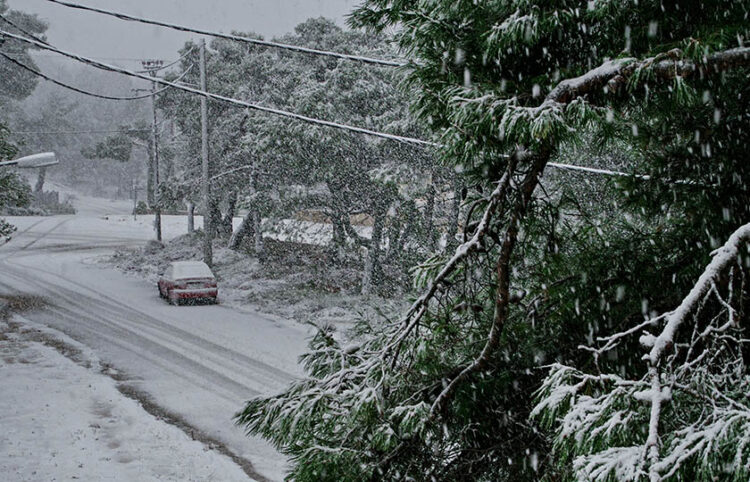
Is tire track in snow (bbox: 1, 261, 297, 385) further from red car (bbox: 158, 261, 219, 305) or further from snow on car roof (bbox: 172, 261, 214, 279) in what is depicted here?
snow on car roof (bbox: 172, 261, 214, 279)

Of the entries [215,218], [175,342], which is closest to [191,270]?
[175,342]

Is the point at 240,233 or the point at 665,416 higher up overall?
the point at 665,416

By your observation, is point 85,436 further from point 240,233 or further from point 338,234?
point 240,233

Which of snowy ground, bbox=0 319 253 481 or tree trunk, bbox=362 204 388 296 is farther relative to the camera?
tree trunk, bbox=362 204 388 296

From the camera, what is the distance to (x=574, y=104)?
2744 mm

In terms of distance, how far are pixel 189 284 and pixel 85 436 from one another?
12170mm

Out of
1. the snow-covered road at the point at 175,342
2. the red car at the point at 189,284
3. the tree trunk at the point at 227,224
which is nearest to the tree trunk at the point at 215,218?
the tree trunk at the point at 227,224

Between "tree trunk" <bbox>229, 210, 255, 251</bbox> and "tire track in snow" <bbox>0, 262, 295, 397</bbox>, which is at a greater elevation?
"tree trunk" <bbox>229, 210, 255, 251</bbox>

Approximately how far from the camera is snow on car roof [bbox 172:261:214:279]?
22416 mm

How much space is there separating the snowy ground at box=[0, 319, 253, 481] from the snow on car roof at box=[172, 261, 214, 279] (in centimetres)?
834

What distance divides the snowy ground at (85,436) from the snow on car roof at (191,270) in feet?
27.4

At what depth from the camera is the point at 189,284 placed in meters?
22.1

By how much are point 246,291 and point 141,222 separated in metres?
34.3

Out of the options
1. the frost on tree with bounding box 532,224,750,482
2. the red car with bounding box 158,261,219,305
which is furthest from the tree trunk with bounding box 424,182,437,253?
the frost on tree with bounding box 532,224,750,482
